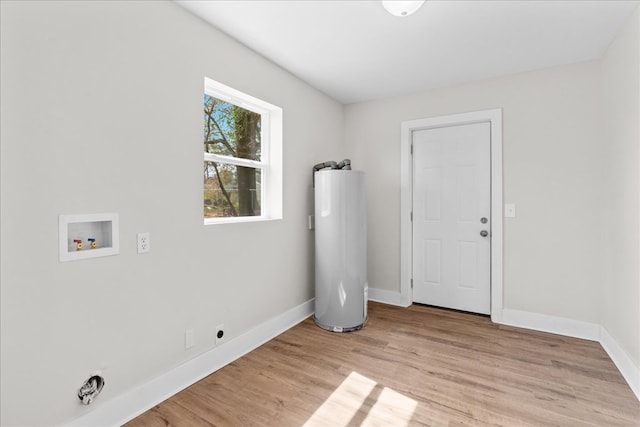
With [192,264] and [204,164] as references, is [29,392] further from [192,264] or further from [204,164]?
[204,164]

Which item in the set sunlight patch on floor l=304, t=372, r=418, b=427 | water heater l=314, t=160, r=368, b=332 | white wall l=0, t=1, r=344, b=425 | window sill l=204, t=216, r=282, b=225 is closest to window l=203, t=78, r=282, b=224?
window sill l=204, t=216, r=282, b=225

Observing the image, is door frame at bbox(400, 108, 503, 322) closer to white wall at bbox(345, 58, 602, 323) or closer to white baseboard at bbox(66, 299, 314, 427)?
white wall at bbox(345, 58, 602, 323)

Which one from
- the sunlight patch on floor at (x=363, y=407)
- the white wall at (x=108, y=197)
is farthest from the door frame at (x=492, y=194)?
the white wall at (x=108, y=197)

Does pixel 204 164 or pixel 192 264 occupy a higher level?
pixel 204 164

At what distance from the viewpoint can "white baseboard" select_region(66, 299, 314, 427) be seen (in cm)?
165

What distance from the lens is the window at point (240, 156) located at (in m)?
2.42

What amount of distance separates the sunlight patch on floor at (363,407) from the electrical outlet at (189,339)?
0.92 meters

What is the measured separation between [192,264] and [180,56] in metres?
1.35

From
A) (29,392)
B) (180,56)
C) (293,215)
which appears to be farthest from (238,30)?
(29,392)

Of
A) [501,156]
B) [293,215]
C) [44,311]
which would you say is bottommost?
[44,311]

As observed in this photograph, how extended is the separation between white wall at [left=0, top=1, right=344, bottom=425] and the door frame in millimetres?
1883

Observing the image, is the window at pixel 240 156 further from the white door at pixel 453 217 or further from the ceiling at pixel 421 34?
the white door at pixel 453 217

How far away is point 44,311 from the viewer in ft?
4.70

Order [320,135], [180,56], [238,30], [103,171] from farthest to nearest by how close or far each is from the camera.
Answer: [320,135] < [238,30] < [180,56] < [103,171]
